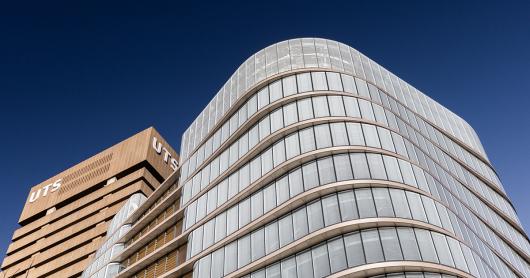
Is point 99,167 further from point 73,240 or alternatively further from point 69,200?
point 73,240

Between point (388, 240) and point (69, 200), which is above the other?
point (69, 200)

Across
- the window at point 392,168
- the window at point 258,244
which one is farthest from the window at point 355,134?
the window at point 258,244

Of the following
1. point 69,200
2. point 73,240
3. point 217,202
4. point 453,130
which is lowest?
point 217,202

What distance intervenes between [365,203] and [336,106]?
9.25m

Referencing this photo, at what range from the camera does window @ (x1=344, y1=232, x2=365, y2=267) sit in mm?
28500

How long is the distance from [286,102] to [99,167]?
55.4 metres

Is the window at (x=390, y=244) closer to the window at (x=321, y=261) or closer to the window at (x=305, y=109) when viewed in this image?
the window at (x=321, y=261)

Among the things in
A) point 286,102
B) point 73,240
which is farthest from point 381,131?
point 73,240

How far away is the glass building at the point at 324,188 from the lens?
30.4 m

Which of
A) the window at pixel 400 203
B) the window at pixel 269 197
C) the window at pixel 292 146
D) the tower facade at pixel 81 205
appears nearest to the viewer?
the window at pixel 400 203

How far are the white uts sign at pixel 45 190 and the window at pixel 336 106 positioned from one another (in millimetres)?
66640

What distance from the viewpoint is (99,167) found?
283 feet

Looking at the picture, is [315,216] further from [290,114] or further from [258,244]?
[290,114]

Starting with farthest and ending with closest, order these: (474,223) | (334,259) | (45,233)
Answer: (45,233)
(474,223)
(334,259)
